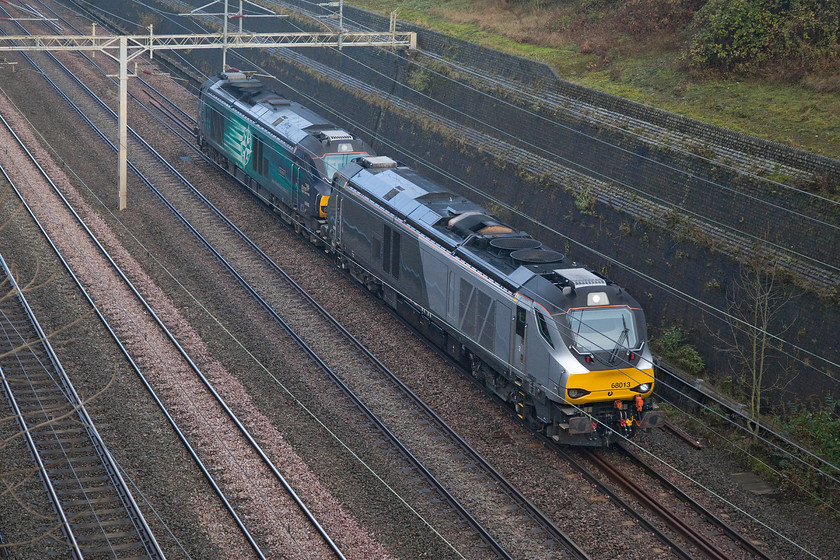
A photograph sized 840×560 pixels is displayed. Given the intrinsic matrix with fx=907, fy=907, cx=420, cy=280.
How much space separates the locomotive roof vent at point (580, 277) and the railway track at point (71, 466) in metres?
9.43

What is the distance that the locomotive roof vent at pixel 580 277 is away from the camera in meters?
18.7

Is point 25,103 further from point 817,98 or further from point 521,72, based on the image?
point 817,98

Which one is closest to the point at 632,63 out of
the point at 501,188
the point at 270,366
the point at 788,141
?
the point at 501,188

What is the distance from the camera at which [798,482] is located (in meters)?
18.9

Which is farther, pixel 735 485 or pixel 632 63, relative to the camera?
pixel 632 63

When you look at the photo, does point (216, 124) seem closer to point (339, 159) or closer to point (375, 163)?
point (339, 159)

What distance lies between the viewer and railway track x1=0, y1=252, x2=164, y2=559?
15523 mm

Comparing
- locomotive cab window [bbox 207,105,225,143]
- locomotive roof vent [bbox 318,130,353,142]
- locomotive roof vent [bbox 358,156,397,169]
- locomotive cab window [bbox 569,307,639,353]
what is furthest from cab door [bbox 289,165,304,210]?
locomotive cab window [bbox 569,307,639,353]

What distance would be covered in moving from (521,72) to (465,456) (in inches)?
711

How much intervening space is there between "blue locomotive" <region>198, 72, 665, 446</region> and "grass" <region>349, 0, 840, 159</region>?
29.0 ft

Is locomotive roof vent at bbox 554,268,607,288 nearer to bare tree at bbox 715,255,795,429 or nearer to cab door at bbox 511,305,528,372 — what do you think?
cab door at bbox 511,305,528,372

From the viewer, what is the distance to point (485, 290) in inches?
795

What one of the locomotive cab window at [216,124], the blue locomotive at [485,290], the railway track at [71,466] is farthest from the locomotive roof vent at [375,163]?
the locomotive cab window at [216,124]

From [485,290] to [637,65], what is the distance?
16.0m
